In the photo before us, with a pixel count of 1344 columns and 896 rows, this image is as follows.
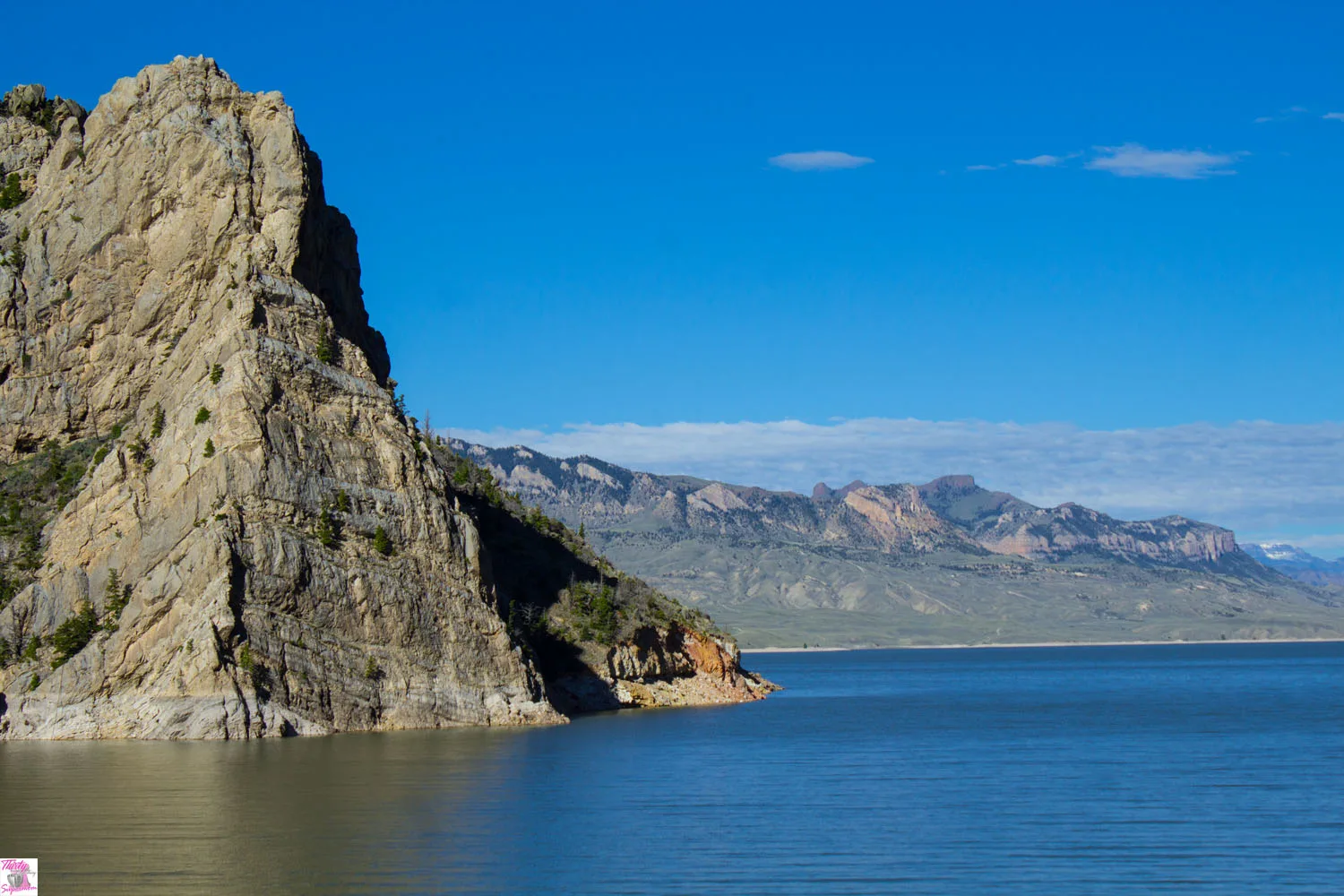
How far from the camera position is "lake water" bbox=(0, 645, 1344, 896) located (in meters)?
35.9

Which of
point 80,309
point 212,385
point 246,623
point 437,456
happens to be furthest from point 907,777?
point 437,456

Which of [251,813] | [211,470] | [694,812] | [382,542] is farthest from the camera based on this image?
[382,542]

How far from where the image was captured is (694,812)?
46781mm

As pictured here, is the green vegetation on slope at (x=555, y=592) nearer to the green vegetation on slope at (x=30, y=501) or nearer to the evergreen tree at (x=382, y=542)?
the evergreen tree at (x=382, y=542)

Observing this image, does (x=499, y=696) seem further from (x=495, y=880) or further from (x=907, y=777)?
(x=495, y=880)

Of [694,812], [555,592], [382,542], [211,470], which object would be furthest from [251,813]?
[555,592]

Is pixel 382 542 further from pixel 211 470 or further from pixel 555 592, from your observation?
pixel 555 592

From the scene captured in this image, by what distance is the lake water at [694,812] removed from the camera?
3588 centimetres

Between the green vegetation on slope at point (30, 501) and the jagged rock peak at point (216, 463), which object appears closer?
the jagged rock peak at point (216, 463)

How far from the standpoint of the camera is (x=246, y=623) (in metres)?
67.8

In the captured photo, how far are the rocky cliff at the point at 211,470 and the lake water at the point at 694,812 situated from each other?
353cm

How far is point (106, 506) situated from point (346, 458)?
1090 centimetres

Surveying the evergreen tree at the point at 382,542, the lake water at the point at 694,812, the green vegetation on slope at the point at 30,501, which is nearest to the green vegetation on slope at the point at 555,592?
the evergreen tree at the point at 382,542

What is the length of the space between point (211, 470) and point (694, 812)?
1327 inches
